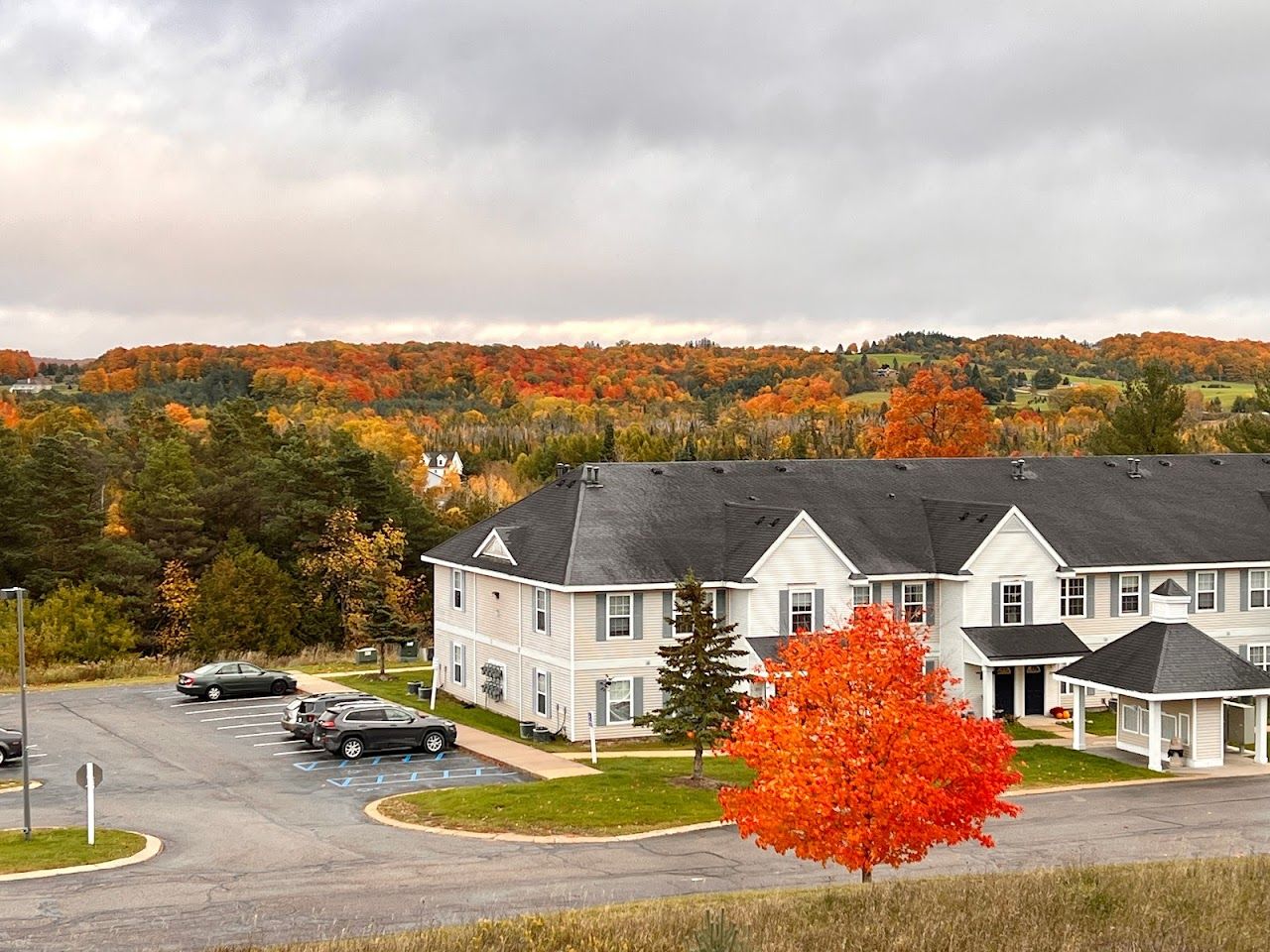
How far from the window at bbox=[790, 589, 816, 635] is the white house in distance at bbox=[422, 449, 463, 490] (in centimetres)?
10122

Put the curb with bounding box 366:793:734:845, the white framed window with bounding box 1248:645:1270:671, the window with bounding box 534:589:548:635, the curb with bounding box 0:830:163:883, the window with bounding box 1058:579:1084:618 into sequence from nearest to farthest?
the curb with bounding box 0:830:163:883 → the curb with bounding box 366:793:734:845 → the window with bounding box 534:589:548:635 → the window with bounding box 1058:579:1084:618 → the white framed window with bounding box 1248:645:1270:671

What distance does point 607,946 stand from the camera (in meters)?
17.0

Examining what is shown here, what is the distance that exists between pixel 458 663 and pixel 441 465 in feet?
361

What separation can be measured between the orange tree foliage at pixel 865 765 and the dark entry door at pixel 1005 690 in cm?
2218

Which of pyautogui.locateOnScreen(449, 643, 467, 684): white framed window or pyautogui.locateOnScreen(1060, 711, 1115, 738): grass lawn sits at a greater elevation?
pyautogui.locateOnScreen(449, 643, 467, 684): white framed window

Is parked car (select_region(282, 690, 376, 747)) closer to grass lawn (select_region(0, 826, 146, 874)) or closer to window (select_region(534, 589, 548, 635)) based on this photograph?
window (select_region(534, 589, 548, 635))

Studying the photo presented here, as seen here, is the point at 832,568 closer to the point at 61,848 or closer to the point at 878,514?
the point at 878,514

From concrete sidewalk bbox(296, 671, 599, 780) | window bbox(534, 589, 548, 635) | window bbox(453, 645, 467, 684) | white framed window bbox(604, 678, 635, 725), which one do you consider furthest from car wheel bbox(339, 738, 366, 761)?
window bbox(453, 645, 467, 684)

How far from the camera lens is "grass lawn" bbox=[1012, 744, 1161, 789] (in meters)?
38.4

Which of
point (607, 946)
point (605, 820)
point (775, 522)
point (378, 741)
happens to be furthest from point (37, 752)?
point (607, 946)

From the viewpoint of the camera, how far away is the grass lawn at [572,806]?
3231 cm

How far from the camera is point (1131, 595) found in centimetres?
5003

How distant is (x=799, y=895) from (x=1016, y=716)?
2704cm

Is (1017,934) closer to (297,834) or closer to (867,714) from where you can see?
(867,714)
